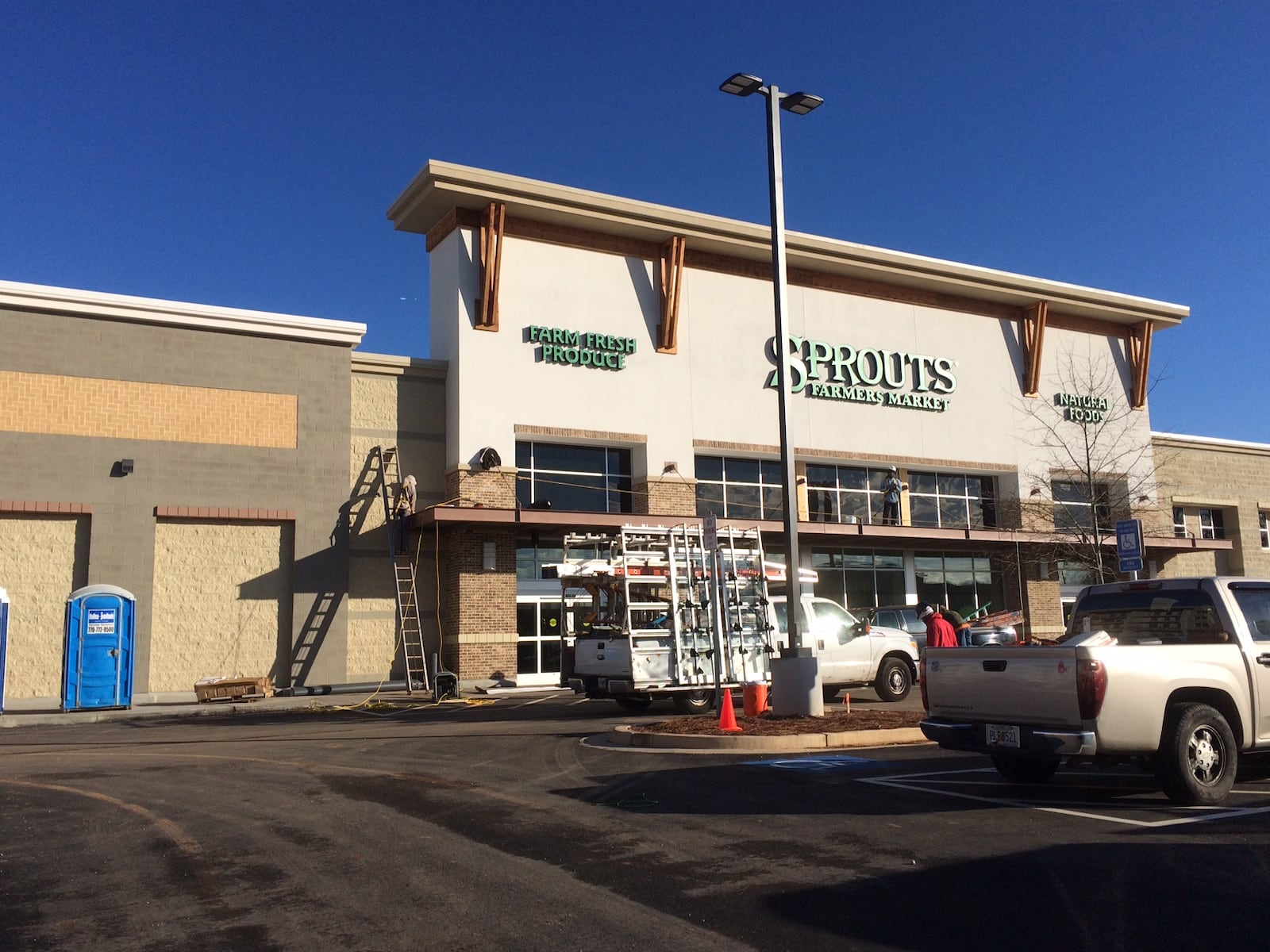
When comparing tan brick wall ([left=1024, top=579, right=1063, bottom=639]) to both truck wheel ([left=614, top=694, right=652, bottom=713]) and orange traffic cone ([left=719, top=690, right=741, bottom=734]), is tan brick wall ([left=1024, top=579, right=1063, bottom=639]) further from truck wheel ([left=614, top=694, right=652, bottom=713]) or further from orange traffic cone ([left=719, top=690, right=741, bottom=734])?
orange traffic cone ([left=719, top=690, right=741, bottom=734])

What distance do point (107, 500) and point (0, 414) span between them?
290 centimetres

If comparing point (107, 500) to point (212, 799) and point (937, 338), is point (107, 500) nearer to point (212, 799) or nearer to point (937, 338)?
point (212, 799)

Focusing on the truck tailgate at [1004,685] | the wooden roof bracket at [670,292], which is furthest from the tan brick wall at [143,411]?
the truck tailgate at [1004,685]

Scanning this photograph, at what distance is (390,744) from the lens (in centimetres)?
1451

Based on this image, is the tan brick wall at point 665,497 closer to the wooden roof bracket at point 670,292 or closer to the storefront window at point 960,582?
the wooden roof bracket at point 670,292

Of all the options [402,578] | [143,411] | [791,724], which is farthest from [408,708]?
[791,724]

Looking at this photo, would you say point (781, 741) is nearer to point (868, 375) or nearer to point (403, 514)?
point (403, 514)

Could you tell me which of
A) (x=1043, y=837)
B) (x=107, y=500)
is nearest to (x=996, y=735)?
(x=1043, y=837)

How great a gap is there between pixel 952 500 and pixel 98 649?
2574cm

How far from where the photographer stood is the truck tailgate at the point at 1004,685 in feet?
27.0

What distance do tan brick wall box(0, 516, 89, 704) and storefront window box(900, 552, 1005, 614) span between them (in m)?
24.0

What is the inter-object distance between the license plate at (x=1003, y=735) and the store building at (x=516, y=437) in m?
17.8

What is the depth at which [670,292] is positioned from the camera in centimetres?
3023

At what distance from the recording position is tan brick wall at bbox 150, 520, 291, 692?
2469cm
